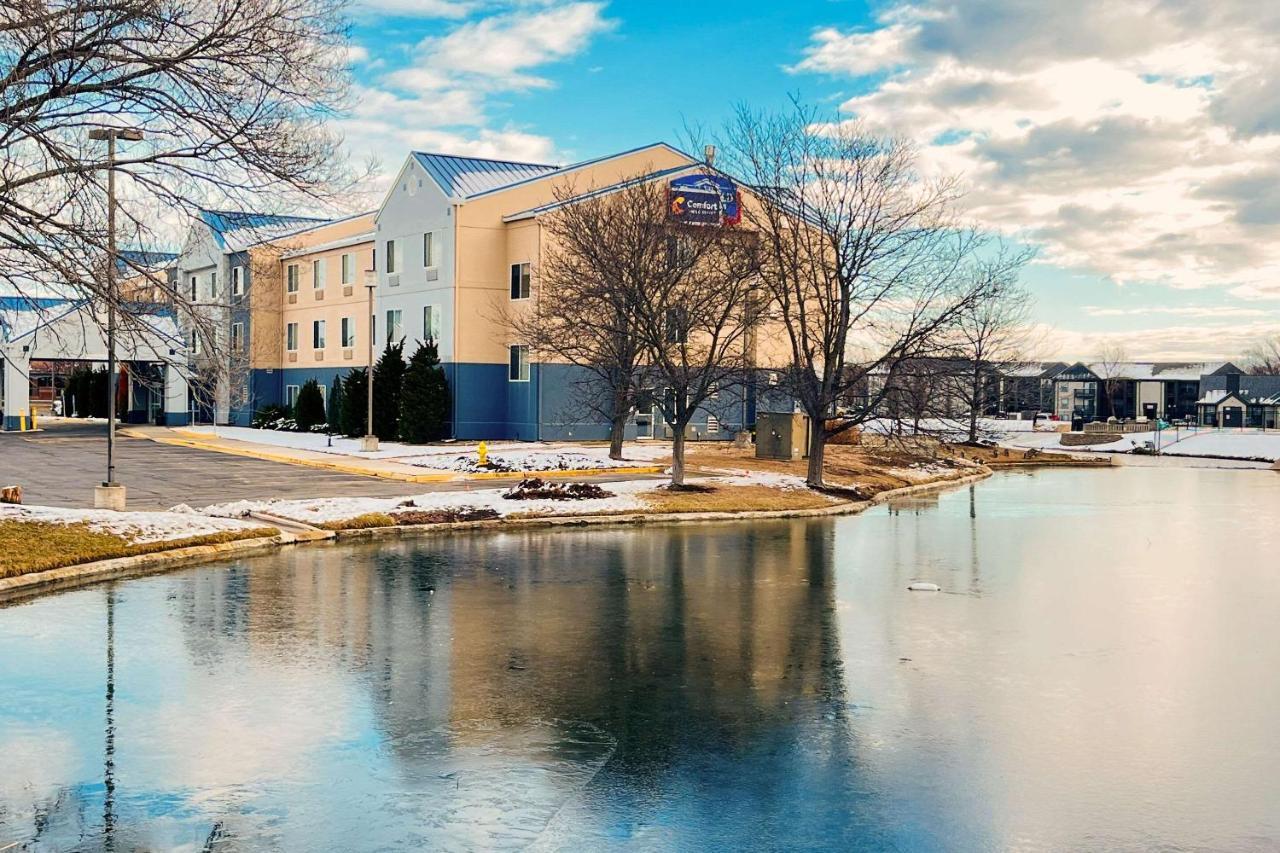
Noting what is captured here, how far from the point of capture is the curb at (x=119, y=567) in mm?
15227

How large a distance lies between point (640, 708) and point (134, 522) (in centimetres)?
1262

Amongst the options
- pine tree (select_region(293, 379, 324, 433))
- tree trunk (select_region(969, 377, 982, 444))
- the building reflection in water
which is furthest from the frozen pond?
pine tree (select_region(293, 379, 324, 433))

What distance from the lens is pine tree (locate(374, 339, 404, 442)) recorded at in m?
46.2

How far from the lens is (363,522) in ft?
71.1

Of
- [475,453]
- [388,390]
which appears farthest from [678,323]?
[388,390]

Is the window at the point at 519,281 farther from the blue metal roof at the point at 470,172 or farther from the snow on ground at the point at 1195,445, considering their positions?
the snow on ground at the point at 1195,445

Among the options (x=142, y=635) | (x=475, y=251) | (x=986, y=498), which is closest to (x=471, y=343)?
(x=475, y=251)

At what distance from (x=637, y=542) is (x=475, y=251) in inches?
1076

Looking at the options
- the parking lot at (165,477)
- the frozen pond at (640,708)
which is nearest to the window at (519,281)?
the parking lot at (165,477)

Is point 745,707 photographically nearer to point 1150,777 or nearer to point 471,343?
point 1150,777

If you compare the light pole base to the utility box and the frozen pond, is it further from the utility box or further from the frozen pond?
the utility box

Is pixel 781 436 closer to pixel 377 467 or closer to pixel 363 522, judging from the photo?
pixel 377 467

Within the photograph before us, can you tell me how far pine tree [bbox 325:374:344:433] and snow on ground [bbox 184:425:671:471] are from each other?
877mm

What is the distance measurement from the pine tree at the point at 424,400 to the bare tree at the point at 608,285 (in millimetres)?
6703
